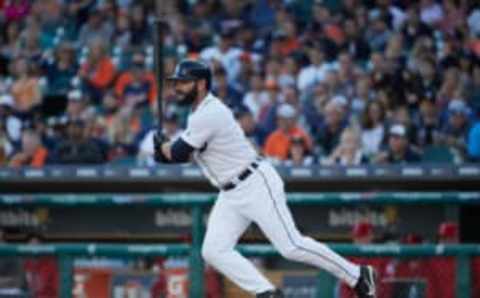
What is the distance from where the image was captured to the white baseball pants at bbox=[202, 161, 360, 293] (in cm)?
848

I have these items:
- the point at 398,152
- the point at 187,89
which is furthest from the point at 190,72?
the point at 398,152

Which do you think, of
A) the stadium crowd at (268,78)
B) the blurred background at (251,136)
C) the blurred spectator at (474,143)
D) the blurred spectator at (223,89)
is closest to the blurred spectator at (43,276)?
the blurred background at (251,136)

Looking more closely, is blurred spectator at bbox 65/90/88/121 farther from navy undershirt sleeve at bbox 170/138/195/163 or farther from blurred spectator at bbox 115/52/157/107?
navy undershirt sleeve at bbox 170/138/195/163

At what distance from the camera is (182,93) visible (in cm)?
871

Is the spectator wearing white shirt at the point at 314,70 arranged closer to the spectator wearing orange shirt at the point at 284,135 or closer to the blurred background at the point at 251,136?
the blurred background at the point at 251,136

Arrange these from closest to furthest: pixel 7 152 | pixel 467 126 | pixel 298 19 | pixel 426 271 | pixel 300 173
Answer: pixel 426 271
pixel 300 173
pixel 467 126
pixel 7 152
pixel 298 19

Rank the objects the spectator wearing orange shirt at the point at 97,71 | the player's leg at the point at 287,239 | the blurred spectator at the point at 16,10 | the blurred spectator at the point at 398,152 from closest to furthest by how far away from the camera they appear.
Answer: the player's leg at the point at 287,239
the blurred spectator at the point at 398,152
the spectator wearing orange shirt at the point at 97,71
the blurred spectator at the point at 16,10

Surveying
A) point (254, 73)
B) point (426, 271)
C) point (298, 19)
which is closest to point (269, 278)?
point (426, 271)

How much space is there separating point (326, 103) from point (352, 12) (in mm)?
1630

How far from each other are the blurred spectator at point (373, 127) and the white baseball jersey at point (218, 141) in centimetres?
380

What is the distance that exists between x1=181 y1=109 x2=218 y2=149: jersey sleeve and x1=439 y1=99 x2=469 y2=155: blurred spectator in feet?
13.2

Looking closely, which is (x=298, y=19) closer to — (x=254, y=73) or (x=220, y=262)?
(x=254, y=73)

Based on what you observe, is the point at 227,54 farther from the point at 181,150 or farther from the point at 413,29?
the point at 181,150

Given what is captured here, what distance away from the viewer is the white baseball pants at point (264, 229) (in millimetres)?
8484
